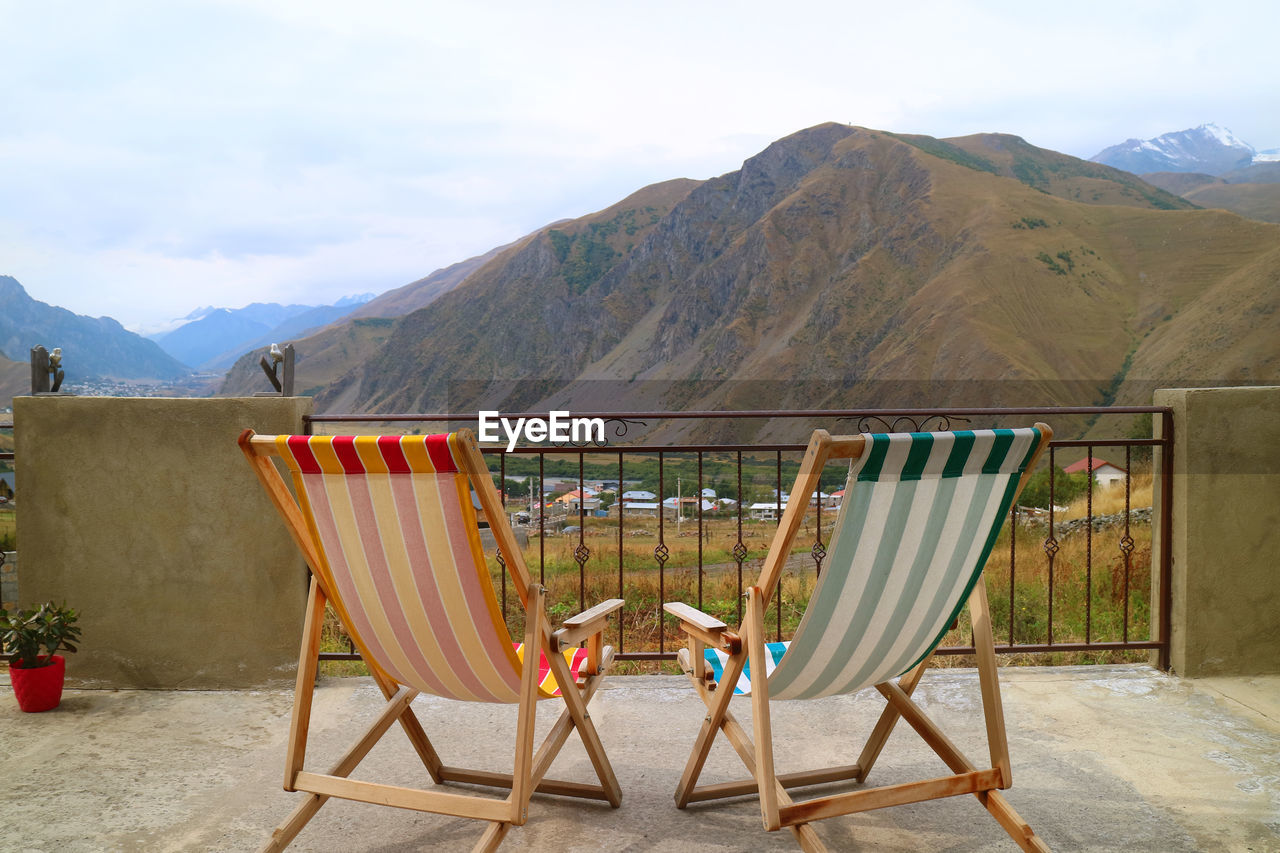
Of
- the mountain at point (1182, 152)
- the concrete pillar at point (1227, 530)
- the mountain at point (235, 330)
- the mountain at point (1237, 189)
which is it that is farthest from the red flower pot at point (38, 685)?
the mountain at point (1182, 152)

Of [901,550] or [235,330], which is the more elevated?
[235,330]

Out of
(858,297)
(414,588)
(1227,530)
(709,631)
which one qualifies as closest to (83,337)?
(858,297)

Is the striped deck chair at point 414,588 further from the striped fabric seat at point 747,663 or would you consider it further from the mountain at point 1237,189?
the mountain at point 1237,189

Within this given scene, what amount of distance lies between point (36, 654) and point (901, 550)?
9.06ft

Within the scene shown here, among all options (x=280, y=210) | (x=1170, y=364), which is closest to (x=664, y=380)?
(x=1170, y=364)

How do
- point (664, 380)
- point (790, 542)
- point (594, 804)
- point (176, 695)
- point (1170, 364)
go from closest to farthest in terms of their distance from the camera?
point (790, 542) → point (594, 804) → point (176, 695) → point (1170, 364) → point (664, 380)

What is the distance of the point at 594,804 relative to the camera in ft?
6.73

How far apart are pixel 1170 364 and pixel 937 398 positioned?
47.8 ft

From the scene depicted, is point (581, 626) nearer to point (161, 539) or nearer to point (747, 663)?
point (747, 663)

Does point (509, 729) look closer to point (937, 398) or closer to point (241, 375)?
point (937, 398)

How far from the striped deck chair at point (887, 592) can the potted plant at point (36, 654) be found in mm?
2216

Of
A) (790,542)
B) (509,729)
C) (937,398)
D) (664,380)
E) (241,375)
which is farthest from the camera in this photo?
(664,380)

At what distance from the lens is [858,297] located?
257 feet

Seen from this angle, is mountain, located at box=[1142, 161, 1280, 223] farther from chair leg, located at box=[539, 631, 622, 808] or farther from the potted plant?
the potted plant
